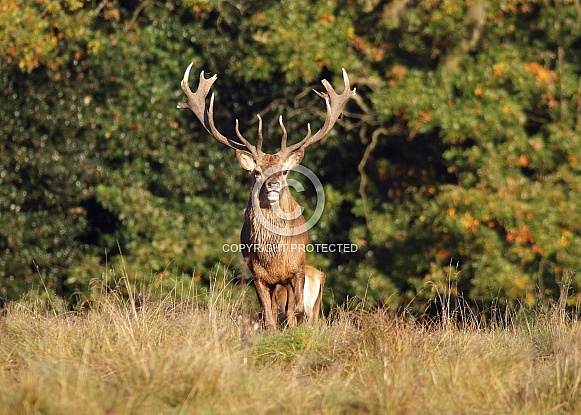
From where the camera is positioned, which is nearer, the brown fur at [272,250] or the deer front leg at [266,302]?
the deer front leg at [266,302]

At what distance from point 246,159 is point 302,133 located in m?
5.70

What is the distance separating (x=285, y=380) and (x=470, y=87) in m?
8.56

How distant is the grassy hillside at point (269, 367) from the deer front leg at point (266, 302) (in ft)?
4.90

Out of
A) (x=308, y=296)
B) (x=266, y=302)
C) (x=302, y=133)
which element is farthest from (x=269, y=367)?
(x=302, y=133)

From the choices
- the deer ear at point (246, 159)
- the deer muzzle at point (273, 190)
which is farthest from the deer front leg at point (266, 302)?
the deer ear at point (246, 159)

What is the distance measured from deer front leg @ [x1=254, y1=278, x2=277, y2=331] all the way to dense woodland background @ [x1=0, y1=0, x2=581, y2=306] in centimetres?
447

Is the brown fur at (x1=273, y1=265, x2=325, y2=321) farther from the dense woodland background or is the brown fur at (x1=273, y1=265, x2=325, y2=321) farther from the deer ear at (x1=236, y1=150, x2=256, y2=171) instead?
the dense woodland background

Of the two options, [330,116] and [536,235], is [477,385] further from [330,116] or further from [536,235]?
[536,235]

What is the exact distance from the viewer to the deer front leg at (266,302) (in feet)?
27.6

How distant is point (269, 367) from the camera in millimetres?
6078

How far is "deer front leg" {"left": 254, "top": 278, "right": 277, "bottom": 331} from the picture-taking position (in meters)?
8.43

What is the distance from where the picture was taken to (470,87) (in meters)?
13.4

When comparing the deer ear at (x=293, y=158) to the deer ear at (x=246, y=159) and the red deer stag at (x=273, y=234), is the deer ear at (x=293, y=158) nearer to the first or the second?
the red deer stag at (x=273, y=234)

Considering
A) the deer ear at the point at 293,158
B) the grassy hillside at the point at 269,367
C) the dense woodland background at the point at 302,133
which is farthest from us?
the dense woodland background at the point at 302,133
